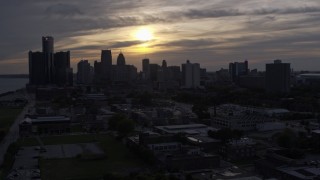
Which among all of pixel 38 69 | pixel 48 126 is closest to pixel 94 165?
pixel 48 126

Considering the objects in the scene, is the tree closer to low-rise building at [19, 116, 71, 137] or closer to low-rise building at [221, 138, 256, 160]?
low-rise building at [221, 138, 256, 160]

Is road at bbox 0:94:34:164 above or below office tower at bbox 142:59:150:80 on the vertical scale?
below

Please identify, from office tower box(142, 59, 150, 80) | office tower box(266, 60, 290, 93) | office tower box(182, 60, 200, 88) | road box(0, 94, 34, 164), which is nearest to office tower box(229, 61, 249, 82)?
office tower box(182, 60, 200, 88)

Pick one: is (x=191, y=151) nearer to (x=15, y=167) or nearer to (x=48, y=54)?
(x=15, y=167)

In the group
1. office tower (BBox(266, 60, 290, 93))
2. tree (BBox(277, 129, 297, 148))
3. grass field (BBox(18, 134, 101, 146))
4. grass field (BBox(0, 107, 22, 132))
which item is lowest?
grass field (BBox(18, 134, 101, 146))

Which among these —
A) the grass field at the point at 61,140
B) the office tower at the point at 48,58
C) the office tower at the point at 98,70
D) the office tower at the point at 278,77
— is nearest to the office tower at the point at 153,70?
the office tower at the point at 98,70

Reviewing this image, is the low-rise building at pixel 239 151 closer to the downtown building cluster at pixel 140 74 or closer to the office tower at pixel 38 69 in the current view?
the downtown building cluster at pixel 140 74

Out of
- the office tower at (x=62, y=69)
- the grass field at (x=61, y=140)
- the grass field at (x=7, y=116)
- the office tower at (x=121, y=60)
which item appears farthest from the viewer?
the office tower at (x=121, y=60)
